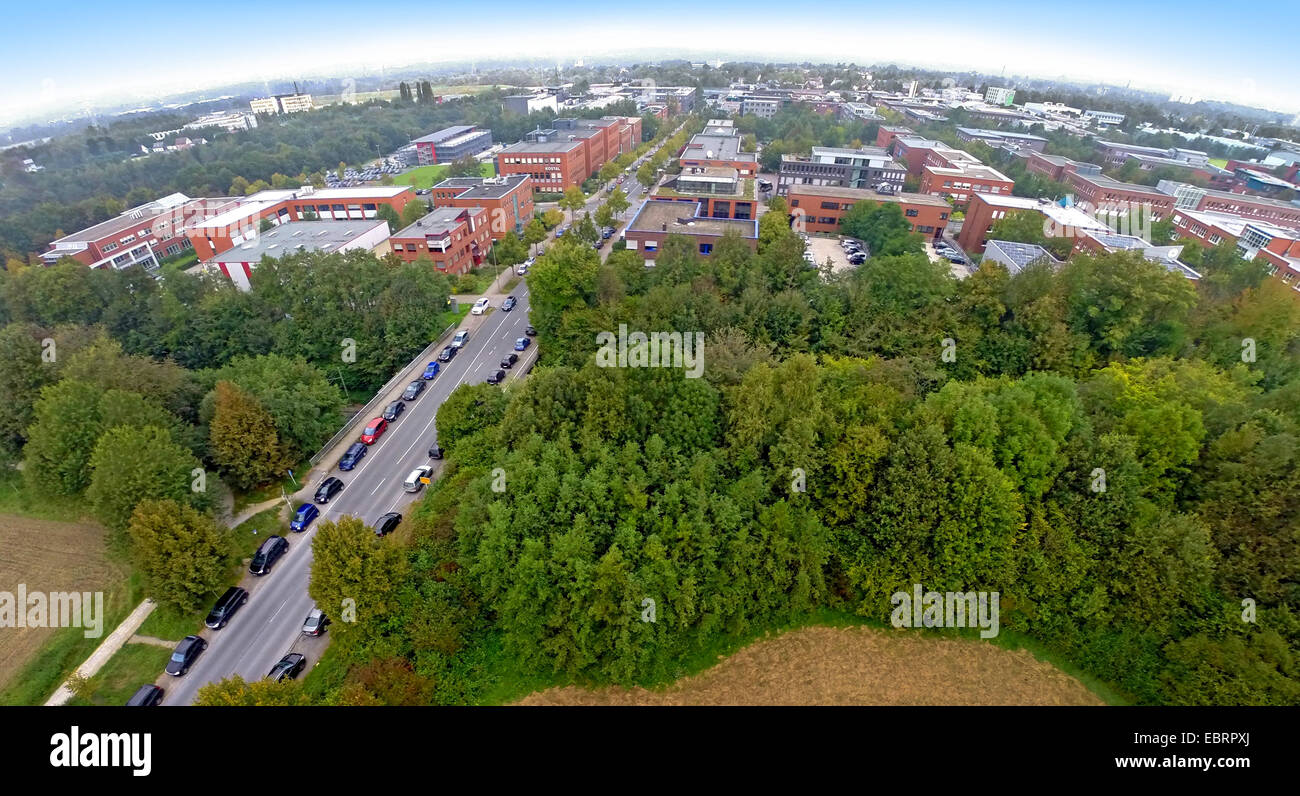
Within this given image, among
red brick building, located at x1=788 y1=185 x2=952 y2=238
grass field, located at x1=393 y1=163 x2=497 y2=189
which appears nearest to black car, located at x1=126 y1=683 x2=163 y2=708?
red brick building, located at x1=788 y1=185 x2=952 y2=238

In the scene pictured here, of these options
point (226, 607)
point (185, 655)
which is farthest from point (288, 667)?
point (226, 607)

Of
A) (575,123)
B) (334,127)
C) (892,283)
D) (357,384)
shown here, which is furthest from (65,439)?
(334,127)

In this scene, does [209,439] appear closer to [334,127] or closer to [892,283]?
[892,283]

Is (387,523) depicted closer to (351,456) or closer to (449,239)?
(351,456)

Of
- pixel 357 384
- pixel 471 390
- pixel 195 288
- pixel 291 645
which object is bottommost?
pixel 291 645

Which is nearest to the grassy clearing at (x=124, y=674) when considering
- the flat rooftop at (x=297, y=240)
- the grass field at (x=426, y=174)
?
the flat rooftop at (x=297, y=240)

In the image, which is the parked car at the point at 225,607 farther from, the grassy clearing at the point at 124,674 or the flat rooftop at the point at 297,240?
the flat rooftop at the point at 297,240
